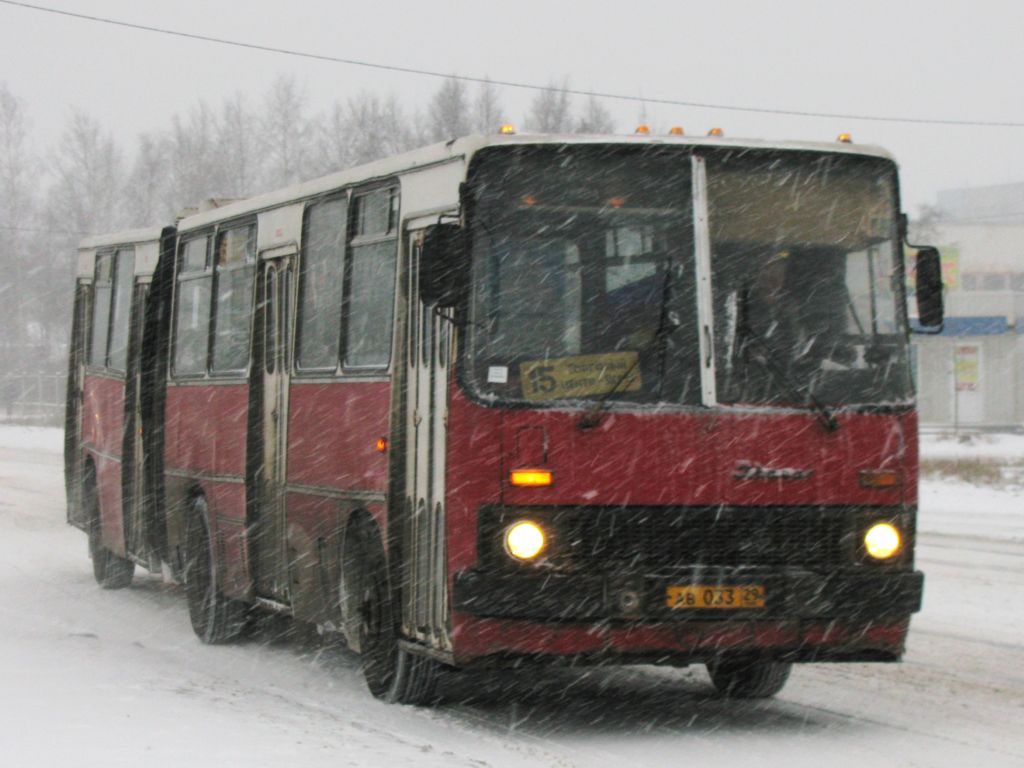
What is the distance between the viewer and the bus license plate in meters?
9.07

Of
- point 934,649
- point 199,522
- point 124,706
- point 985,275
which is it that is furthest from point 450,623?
point 985,275

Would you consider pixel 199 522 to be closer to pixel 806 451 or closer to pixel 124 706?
pixel 124 706

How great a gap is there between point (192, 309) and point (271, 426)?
→ 271 cm

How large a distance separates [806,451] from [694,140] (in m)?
1.64

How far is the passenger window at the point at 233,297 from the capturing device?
13.4 m

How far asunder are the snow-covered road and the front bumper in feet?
2.00

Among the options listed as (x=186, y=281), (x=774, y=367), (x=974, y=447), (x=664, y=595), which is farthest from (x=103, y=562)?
(x=974, y=447)

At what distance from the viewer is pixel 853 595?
922 centimetres

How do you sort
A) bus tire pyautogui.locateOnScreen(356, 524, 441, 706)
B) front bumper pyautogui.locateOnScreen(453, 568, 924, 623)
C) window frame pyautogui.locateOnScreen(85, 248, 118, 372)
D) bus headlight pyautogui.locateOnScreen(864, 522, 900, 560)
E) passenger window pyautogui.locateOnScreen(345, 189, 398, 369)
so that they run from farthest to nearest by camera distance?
window frame pyautogui.locateOnScreen(85, 248, 118, 372), passenger window pyautogui.locateOnScreen(345, 189, 398, 369), bus tire pyautogui.locateOnScreen(356, 524, 441, 706), bus headlight pyautogui.locateOnScreen(864, 522, 900, 560), front bumper pyautogui.locateOnScreen(453, 568, 924, 623)

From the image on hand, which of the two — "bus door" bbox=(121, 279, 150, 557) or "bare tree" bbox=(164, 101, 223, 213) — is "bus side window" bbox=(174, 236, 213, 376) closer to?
"bus door" bbox=(121, 279, 150, 557)

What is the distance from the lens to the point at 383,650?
34.6 ft

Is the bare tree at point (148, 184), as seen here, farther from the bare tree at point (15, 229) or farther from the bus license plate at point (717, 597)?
the bus license plate at point (717, 597)

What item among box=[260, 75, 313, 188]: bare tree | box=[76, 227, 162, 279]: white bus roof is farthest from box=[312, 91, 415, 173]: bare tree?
box=[76, 227, 162, 279]: white bus roof


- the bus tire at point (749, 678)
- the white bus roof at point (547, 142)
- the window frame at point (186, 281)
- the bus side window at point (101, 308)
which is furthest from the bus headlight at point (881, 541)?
the bus side window at point (101, 308)
